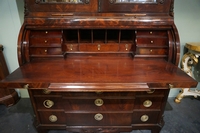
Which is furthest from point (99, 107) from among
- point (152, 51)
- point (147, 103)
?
point (152, 51)

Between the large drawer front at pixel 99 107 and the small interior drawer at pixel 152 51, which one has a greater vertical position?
the small interior drawer at pixel 152 51

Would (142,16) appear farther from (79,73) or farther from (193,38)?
(193,38)

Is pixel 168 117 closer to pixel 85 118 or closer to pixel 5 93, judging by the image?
→ pixel 85 118

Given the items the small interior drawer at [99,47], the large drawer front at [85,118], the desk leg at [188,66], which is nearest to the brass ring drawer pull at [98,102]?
the large drawer front at [85,118]

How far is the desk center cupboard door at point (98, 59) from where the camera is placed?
110 cm

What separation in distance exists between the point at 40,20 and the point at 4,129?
138 centimetres

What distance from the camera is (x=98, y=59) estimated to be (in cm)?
128

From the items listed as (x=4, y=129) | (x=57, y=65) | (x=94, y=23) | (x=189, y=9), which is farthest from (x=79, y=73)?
(x=189, y=9)

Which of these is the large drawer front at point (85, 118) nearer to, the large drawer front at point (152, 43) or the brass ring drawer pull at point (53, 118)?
the brass ring drawer pull at point (53, 118)

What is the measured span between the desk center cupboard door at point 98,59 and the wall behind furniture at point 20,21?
54 cm

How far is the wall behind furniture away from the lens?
5.14 feet

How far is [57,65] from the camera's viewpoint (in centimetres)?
116

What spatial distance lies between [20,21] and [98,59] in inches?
45.9

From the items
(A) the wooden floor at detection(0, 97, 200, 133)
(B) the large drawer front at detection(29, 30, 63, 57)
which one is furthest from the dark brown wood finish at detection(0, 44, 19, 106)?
(B) the large drawer front at detection(29, 30, 63, 57)
